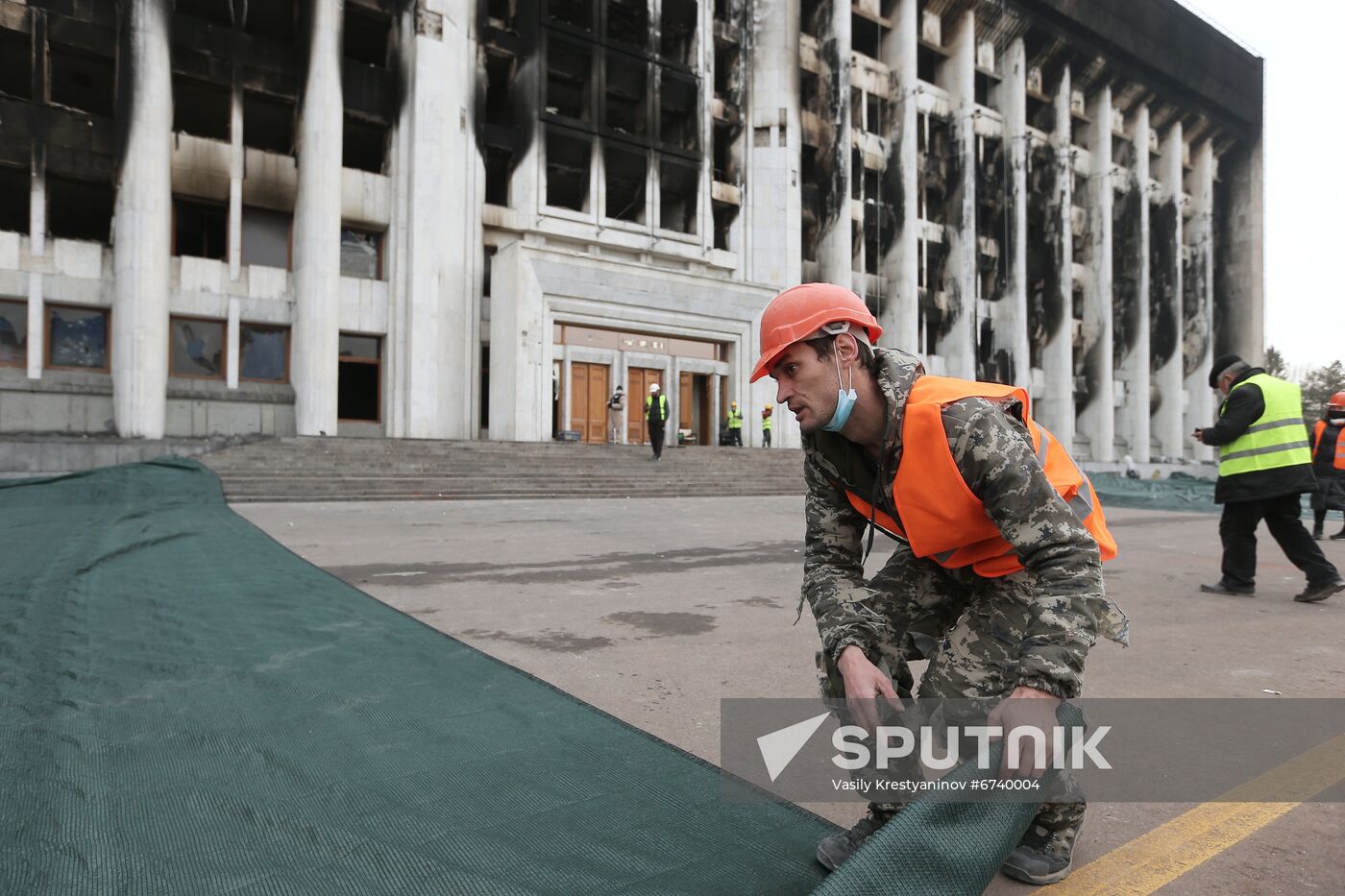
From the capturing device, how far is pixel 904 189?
32219 mm

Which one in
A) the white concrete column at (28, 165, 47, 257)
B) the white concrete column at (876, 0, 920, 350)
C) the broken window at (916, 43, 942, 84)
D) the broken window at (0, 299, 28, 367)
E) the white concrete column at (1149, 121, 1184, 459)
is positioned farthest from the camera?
the white concrete column at (1149, 121, 1184, 459)

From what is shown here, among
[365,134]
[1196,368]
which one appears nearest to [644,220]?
[365,134]

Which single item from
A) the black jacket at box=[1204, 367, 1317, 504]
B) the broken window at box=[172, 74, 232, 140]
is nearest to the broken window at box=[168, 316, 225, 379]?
the broken window at box=[172, 74, 232, 140]

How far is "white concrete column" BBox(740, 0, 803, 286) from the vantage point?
28469 millimetres

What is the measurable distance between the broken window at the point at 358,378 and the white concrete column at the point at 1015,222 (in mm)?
27397

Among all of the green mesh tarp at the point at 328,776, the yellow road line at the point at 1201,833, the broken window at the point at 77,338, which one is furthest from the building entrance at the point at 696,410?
the yellow road line at the point at 1201,833

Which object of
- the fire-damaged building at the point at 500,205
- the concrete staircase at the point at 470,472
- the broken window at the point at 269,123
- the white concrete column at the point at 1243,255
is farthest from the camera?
the white concrete column at the point at 1243,255

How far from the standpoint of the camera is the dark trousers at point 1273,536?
5.29 meters

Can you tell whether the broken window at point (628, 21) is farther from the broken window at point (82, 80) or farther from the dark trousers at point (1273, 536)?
the dark trousers at point (1273, 536)

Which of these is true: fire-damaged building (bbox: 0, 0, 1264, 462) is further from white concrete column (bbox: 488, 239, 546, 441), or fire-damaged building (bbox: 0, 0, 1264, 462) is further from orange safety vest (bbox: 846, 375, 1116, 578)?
orange safety vest (bbox: 846, 375, 1116, 578)

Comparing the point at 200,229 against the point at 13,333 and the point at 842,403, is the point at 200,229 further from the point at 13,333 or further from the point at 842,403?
the point at 842,403

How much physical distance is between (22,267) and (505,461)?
1267 cm

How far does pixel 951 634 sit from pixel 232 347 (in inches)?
876

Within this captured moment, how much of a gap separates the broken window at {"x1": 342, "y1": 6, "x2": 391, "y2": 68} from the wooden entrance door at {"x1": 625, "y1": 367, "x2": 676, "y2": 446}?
38.7 ft
